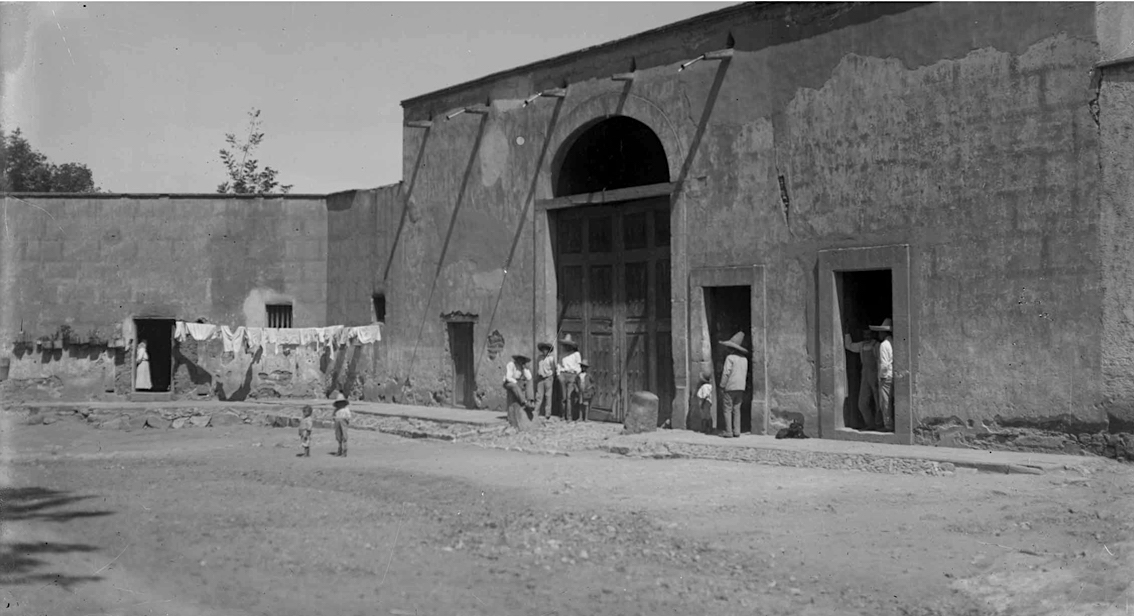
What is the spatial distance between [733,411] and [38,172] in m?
34.4

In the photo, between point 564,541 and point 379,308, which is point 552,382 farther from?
point 564,541

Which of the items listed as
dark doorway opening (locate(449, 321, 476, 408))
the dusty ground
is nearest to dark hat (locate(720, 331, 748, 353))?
the dusty ground

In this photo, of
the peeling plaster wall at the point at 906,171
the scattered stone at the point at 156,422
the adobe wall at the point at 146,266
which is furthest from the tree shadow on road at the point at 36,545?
the adobe wall at the point at 146,266

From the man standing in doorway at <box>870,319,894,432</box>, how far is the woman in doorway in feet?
53.9

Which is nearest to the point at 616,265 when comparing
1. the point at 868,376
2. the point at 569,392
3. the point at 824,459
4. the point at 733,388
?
the point at 569,392

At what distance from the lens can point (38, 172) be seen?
129 ft

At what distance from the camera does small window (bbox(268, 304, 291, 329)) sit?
2356 cm

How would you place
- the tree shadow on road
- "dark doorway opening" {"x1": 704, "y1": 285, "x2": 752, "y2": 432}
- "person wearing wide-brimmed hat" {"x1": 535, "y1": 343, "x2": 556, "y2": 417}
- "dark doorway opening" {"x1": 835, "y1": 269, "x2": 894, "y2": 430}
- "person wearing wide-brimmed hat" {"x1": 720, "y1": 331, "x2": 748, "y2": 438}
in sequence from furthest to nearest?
"person wearing wide-brimmed hat" {"x1": 535, "y1": 343, "x2": 556, "y2": 417} → "dark doorway opening" {"x1": 704, "y1": 285, "x2": 752, "y2": 432} → "person wearing wide-brimmed hat" {"x1": 720, "y1": 331, "x2": 748, "y2": 438} → "dark doorway opening" {"x1": 835, "y1": 269, "x2": 894, "y2": 430} → the tree shadow on road

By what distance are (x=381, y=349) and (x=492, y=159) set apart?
516 centimetres

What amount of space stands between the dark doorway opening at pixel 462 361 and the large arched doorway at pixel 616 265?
8.63 feet

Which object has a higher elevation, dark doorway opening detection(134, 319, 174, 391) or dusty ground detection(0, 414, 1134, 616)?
dark doorway opening detection(134, 319, 174, 391)

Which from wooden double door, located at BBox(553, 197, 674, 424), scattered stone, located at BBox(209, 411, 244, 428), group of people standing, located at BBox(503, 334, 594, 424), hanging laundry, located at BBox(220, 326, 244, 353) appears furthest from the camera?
hanging laundry, located at BBox(220, 326, 244, 353)

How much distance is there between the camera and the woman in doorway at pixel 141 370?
74.5ft

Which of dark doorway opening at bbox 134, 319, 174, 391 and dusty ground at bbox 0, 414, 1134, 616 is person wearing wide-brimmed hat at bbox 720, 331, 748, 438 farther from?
dark doorway opening at bbox 134, 319, 174, 391
